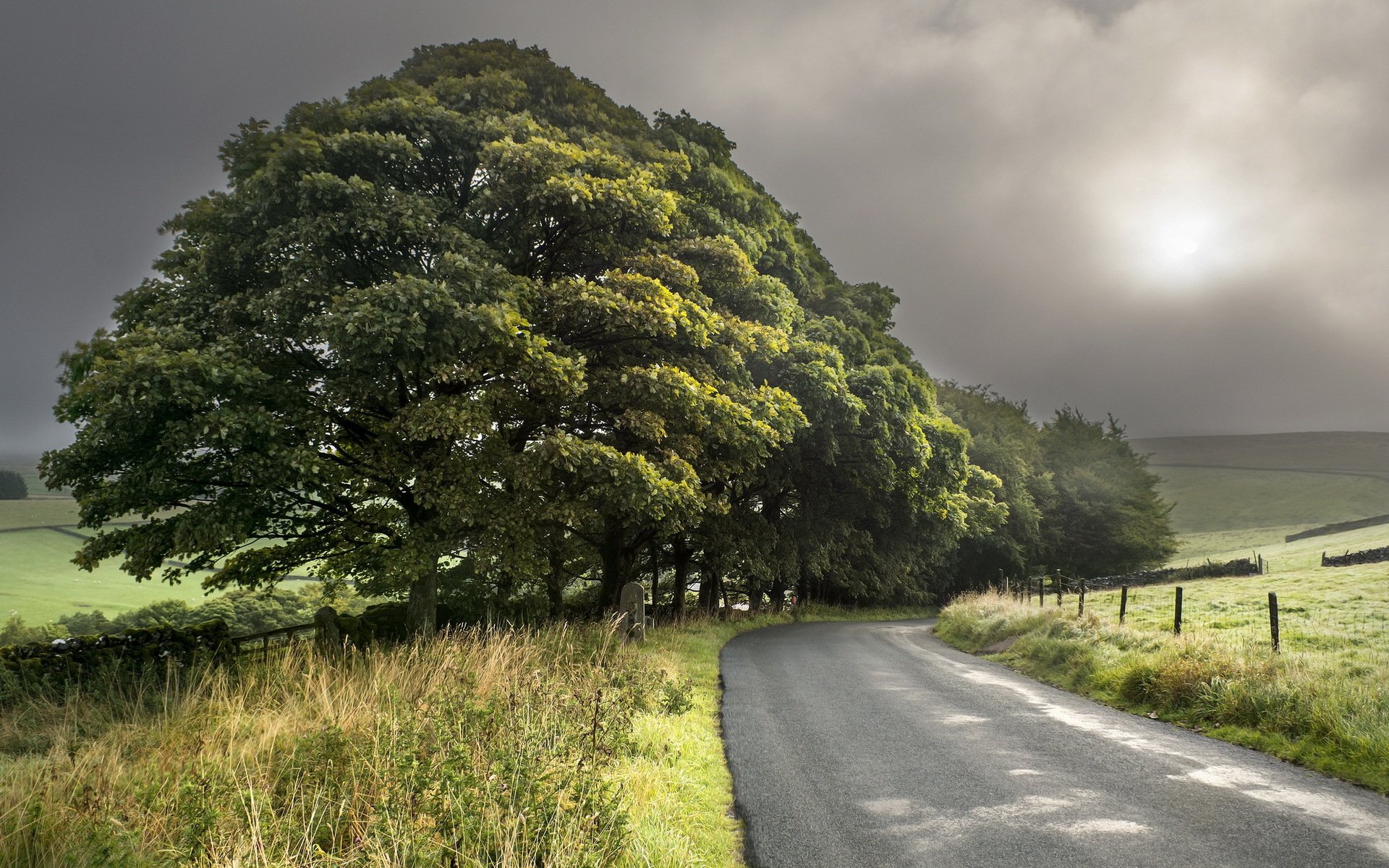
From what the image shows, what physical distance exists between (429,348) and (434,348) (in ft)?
0.55

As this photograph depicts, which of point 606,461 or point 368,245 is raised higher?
point 368,245

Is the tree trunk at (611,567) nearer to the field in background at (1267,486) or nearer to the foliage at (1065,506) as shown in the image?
the foliage at (1065,506)

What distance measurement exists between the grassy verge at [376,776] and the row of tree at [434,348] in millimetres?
4614

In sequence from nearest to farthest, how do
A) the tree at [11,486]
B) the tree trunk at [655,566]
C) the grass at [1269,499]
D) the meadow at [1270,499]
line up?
the tree trunk at [655,566] → the tree at [11,486] → the meadow at [1270,499] → the grass at [1269,499]

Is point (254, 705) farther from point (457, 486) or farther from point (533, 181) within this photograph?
point (533, 181)

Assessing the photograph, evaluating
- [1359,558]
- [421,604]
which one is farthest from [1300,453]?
[421,604]

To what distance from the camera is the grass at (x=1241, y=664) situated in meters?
7.50

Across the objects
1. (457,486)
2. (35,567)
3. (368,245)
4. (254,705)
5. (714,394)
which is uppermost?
(368,245)

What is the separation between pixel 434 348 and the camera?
38.8 feet

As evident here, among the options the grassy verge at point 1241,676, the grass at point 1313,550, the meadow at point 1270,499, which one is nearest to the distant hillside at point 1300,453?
the meadow at point 1270,499

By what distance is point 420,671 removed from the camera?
26.5ft

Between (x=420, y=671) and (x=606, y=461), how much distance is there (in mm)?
5711

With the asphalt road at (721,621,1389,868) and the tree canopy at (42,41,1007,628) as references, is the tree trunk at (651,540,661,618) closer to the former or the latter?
the tree canopy at (42,41,1007,628)

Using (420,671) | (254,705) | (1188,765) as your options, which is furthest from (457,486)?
(1188,765)
